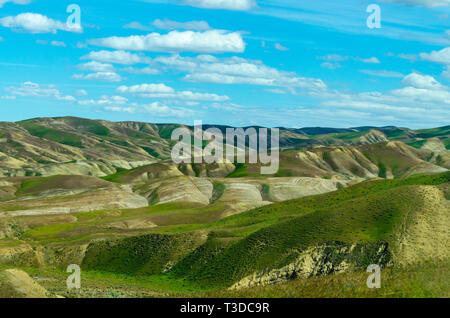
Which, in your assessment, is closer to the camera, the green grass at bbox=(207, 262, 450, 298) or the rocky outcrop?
the green grass at bbox=(207, 262, 450, 298)

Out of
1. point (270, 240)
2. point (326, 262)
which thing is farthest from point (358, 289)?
point (270, 240)

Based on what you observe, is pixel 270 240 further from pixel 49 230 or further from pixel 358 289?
pixel 49 230

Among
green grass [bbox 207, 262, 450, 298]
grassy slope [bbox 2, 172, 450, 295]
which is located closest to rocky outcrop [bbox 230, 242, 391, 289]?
grassy slope [bbox 2, 172, 450, 295]

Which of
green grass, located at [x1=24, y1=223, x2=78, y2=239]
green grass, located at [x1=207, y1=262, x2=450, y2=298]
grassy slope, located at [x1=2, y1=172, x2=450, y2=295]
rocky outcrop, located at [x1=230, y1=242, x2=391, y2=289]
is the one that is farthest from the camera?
green grass, located at [x1=24, y1=223, x2=78, y2=239]

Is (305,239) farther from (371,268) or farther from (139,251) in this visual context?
(139,251)

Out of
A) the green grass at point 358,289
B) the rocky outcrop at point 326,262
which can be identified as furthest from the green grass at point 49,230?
the green grass at point 358,289

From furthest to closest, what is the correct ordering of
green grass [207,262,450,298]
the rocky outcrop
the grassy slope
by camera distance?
the grassy slope → the rocky outcrop → green grass [207,262,450,298]

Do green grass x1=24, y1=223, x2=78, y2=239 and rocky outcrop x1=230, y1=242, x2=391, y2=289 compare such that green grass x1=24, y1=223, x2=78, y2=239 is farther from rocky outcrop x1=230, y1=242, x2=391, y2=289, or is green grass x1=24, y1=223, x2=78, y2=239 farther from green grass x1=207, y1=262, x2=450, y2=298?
green grass x1=207, y1=262, x2=450, y2=298
